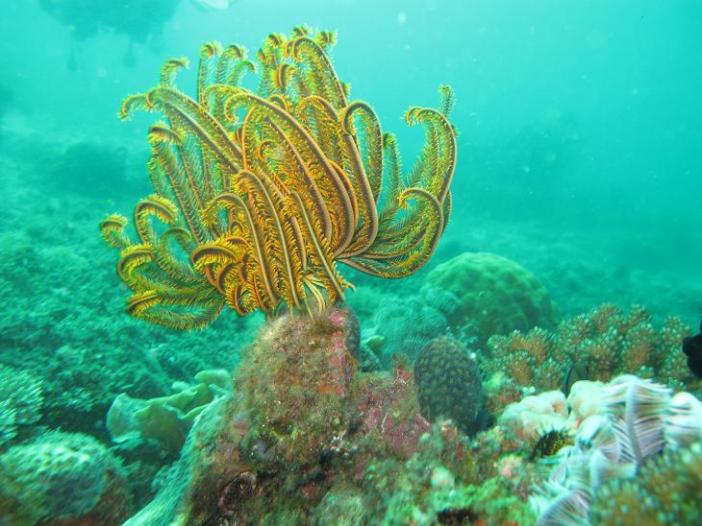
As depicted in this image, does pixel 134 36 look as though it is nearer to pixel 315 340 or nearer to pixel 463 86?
pixel 315 340

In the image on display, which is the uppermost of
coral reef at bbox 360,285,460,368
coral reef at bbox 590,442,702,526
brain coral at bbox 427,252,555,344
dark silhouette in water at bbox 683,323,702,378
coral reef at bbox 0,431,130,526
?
brain coral at bbox 427,252,555,344

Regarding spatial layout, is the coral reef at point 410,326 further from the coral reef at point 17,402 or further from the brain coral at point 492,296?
the coral reef at point 17,402

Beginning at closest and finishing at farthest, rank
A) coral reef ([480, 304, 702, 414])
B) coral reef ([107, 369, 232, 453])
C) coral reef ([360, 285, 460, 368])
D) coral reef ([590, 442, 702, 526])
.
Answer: coral reef ([590, 442, 702, 526]), coral reef ([480, 304, 702, 414]), coral reef ([107, 369, 232, 453]), coral reef ([360, 285, 460, 368])

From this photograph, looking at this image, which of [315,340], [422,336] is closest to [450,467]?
[315,340]

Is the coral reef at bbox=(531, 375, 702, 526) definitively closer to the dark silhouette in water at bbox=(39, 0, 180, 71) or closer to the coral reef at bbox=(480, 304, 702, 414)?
the coral reef at bbox=(480, 304, 702, 414)

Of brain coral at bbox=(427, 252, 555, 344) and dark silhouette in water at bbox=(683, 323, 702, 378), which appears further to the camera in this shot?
brain coral at bbox=(427, 252, 555, 344)

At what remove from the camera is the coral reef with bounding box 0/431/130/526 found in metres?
3.38

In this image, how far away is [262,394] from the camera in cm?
253

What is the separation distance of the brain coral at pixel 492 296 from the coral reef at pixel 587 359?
3324mm

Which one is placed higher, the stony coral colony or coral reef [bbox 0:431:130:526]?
the stony coral colony

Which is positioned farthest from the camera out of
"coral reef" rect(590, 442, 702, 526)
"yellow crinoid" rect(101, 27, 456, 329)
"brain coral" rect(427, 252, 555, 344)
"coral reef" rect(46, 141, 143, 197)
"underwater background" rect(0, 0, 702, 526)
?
"coral reef" rect(46, 141, 143, 197)

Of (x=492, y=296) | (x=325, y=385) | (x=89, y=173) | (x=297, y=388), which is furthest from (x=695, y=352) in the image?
(x=89, y=173)

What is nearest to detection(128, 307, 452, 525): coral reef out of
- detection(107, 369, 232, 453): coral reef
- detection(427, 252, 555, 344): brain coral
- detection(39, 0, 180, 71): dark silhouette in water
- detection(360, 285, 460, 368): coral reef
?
detection(107, 369, 232, 453): coral reef

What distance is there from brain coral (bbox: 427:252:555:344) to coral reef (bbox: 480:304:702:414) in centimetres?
332
